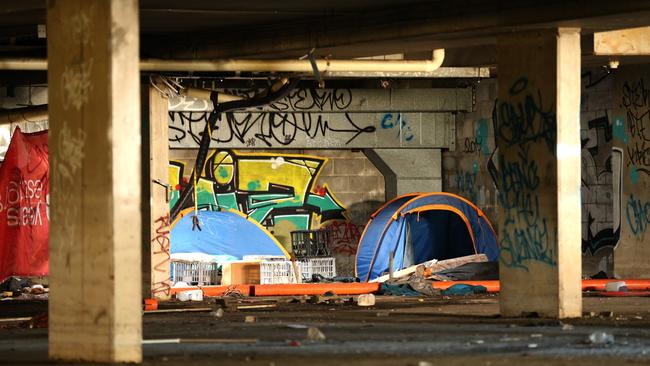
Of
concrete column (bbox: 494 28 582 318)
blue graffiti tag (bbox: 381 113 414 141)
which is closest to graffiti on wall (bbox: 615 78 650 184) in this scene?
blue graffiti tag (bbox: 381 113 414 141)

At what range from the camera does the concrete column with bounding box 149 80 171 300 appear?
2417 cm

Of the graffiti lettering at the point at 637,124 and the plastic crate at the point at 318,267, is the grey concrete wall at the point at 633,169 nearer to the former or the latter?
the graffiti lettering at the point at 637,124

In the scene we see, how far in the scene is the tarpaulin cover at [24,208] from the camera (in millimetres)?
24953

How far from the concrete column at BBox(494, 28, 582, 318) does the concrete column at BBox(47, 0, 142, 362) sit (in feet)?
23.7

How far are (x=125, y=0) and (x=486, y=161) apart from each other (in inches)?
744

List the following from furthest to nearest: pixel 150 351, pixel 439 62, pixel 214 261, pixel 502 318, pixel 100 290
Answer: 1. pixel 214 261
2. pixel 439 62
3. pixel 502 318
4. pixel 150 351
5. pixel 100 290

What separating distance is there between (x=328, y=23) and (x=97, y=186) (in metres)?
8.38

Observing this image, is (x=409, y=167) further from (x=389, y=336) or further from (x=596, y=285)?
(x=389, y=336)

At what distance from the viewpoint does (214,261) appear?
94.1ft

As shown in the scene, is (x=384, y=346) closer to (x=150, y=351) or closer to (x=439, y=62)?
(x=150, y=351)

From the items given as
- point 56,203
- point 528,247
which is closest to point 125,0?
point 56,203

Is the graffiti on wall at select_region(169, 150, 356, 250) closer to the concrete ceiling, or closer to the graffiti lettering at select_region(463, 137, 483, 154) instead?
the graffiti lettering at select_region(463, 137, 483, 154)

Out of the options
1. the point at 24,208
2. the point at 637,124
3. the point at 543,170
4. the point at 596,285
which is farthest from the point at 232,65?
the point at 637,124

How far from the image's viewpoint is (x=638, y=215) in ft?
87.7
